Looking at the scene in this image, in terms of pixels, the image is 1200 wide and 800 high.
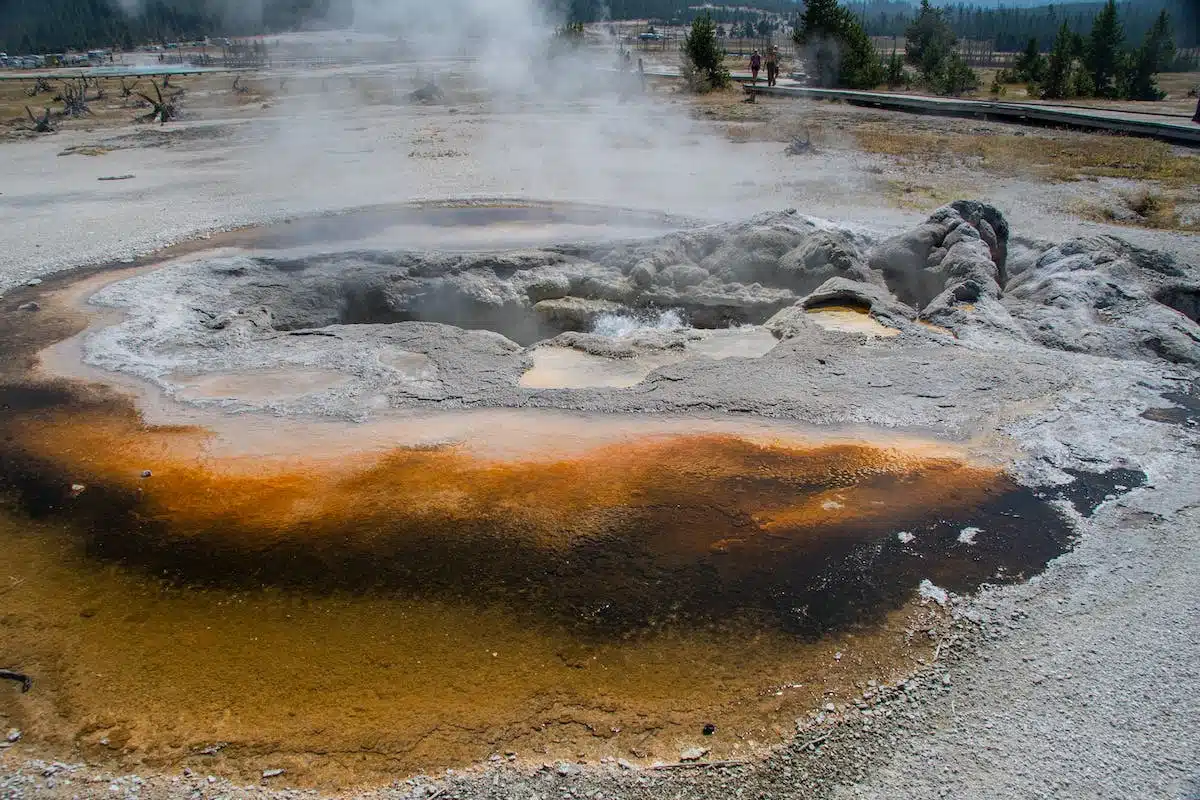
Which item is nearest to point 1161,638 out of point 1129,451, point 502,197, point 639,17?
point 1129,451

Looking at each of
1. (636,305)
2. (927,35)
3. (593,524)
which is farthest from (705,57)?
(593,524)

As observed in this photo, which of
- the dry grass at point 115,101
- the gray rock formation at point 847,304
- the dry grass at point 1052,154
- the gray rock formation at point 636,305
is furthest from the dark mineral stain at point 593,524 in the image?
the dry grass at point 115,101

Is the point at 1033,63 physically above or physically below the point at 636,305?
above

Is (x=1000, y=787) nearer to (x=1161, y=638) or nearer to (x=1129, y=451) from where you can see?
(x=1161, y=638)

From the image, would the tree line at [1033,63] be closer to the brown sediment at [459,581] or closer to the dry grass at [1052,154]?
the dry grass at [1052,154]

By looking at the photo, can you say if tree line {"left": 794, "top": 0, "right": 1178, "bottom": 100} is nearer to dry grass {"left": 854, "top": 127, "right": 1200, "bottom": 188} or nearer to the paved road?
the paved road

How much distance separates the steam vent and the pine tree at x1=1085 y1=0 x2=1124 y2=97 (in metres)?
21.9

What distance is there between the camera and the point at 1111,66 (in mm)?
25688

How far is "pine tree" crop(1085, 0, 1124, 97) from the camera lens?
25.3 metres

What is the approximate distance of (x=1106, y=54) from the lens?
84.1 ft

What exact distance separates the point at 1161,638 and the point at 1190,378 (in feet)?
11.8

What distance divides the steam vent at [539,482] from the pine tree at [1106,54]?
21934mm

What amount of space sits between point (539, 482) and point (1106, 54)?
29.1 m

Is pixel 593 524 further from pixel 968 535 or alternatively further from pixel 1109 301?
pixel 1109 301
